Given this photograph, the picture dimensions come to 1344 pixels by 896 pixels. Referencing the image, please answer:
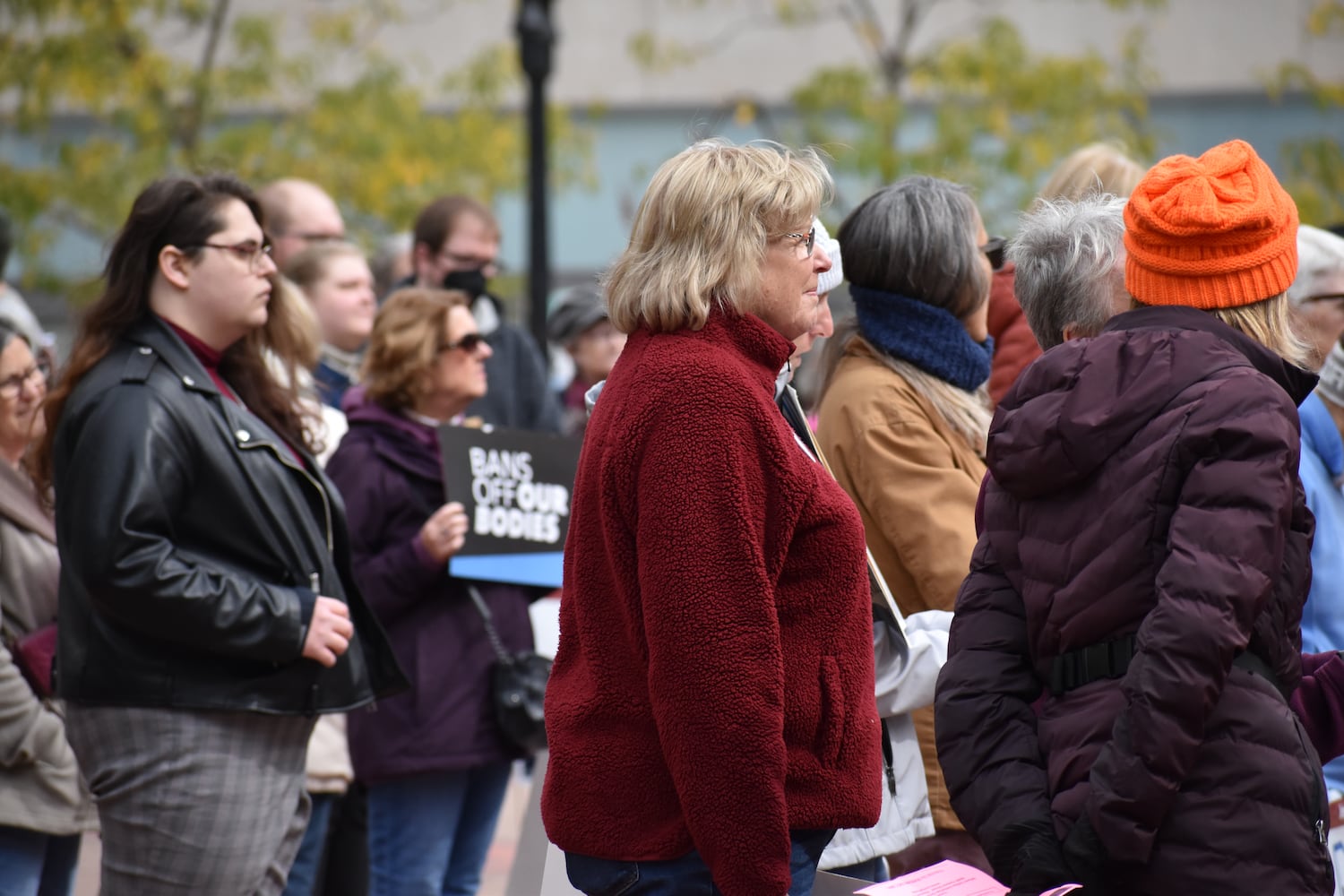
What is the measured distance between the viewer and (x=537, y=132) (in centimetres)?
1005

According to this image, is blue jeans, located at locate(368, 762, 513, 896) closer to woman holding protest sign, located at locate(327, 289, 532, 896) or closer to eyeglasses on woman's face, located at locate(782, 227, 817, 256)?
woman holding protest sign, located at locate(327, 289, 532, 896)

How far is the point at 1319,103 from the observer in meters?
15.2

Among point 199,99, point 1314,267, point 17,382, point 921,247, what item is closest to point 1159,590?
point 921,247

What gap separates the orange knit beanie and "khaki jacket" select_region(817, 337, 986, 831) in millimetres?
987

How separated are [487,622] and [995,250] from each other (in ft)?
6.30

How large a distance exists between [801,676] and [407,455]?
2628 millimetres

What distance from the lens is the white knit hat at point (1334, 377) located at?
4.62 m

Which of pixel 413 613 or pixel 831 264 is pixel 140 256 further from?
pixel 831 264

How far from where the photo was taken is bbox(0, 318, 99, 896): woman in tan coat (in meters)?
4.33

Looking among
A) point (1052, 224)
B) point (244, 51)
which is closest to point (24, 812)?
point (1052, 224)

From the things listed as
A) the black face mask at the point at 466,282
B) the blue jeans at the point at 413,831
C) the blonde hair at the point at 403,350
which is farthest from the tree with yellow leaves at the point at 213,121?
the blue jeans at the point at 413,831

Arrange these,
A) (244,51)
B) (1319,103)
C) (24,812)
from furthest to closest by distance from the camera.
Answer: (1319,103)
(244,51)
(24,812)

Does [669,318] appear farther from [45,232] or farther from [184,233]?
[45,232]

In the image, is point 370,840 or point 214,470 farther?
point 370,840
